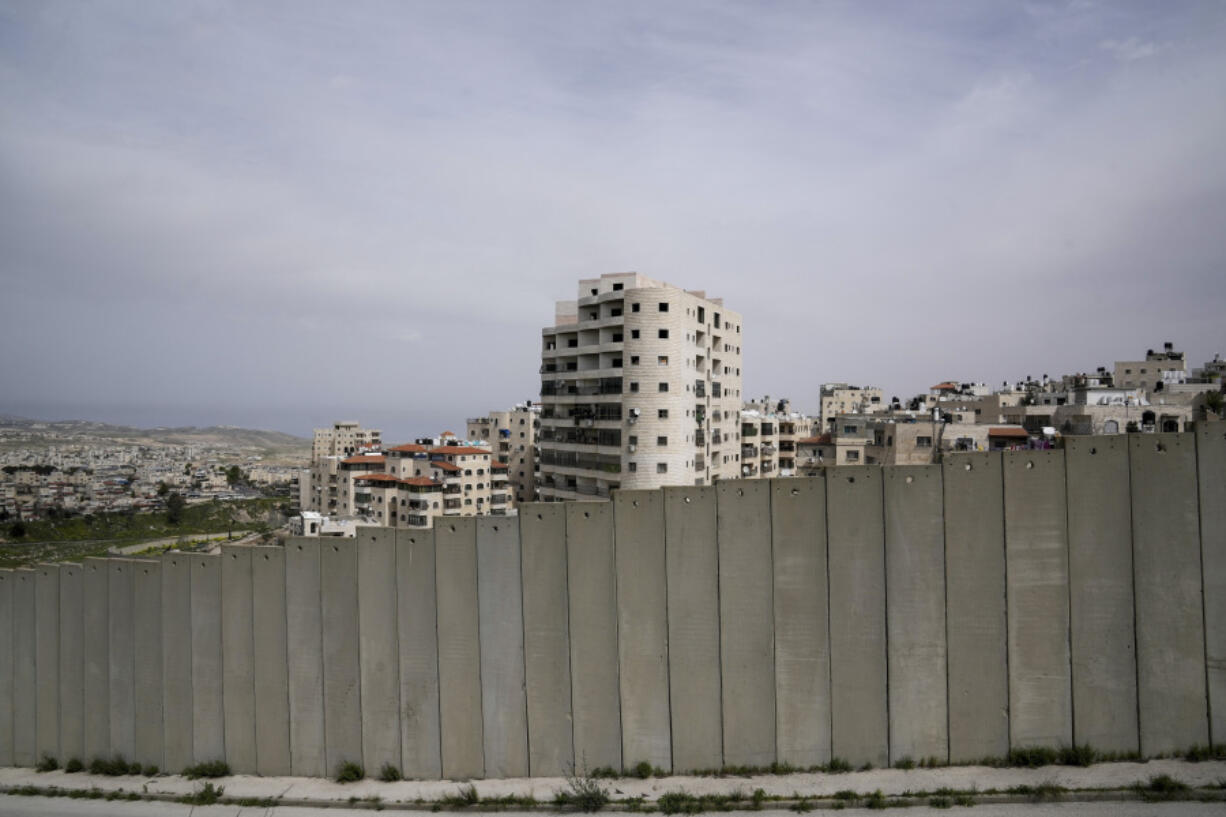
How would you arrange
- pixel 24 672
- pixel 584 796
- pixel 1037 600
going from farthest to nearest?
pixel 24 672
pixel 1037 600
pixel 584 796

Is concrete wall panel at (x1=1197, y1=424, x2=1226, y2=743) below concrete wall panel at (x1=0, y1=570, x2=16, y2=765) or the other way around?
the other way around

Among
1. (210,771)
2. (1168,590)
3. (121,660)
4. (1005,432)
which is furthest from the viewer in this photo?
(1005,432)

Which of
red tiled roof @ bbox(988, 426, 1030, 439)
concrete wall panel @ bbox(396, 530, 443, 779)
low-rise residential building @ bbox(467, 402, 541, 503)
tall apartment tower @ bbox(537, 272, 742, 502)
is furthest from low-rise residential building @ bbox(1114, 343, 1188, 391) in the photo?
concrete wall panel @ bbox(396, 530, 443, 779)

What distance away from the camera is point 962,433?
2980 centimetres

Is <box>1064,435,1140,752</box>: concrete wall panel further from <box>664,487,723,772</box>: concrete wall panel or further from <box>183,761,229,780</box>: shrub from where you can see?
<box>183,761,229,780</box>: shrub

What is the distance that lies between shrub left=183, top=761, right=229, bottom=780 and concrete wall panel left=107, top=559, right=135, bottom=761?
1.59 metres

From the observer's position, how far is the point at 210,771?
9375mm

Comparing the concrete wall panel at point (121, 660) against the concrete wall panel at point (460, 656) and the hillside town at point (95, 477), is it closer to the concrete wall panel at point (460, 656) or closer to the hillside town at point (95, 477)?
the concrete wall panel at point (460, 656)

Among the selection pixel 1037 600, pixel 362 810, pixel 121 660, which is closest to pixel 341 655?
pixel 362 810

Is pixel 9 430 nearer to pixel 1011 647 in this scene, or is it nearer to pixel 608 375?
pixel 608 375

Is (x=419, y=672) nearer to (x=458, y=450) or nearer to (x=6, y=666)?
(x=6, y=666)

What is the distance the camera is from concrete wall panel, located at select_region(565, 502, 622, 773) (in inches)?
323

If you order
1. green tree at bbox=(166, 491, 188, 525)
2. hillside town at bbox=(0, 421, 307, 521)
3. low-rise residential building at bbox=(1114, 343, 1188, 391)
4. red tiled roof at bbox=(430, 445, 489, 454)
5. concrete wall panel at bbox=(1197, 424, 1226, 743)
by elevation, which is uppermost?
low-rise residential building at bbox=(1114, 343, 1188, 391)

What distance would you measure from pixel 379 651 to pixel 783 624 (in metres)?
5.93
